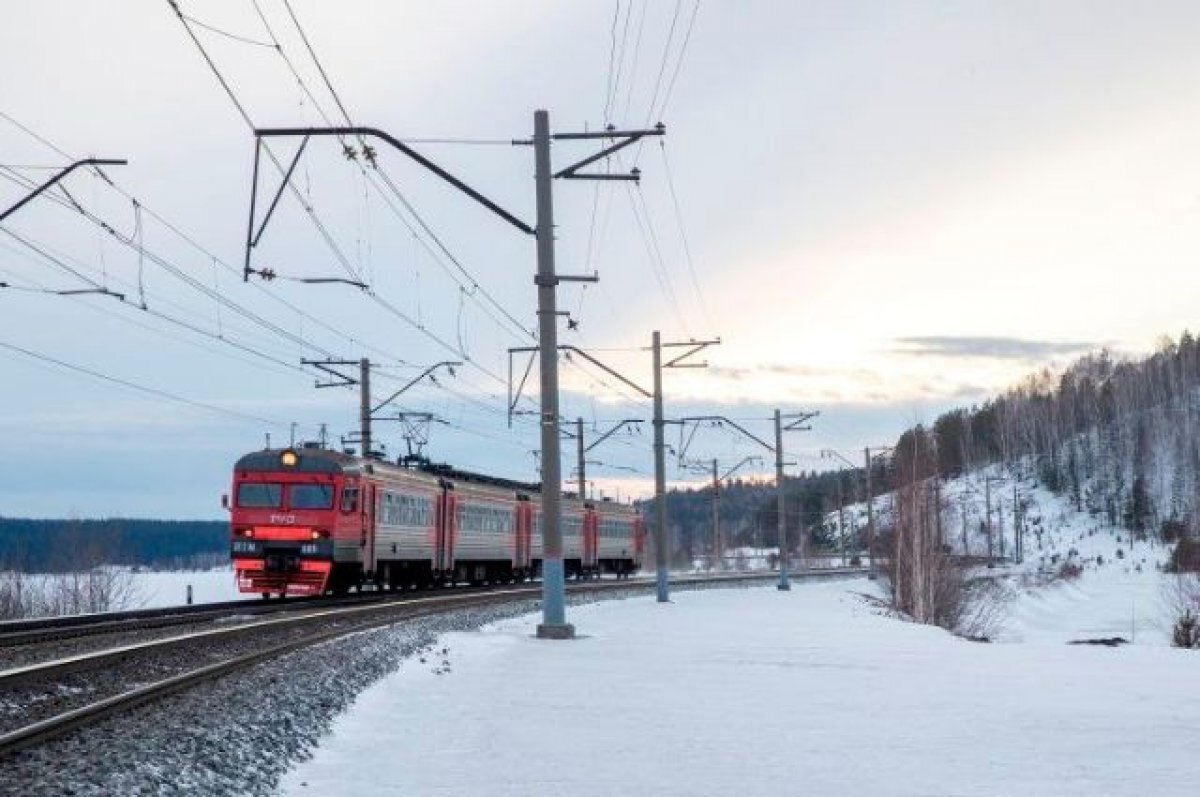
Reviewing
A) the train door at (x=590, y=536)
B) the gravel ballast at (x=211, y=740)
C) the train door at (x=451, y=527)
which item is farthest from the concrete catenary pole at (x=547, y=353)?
the train door at (x=590, y=536)

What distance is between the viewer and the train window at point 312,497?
32062 mm

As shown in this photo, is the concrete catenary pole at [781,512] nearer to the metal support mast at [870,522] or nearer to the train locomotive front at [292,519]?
the metal support mast at [870,522]

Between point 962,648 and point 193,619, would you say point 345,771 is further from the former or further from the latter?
point 193,619

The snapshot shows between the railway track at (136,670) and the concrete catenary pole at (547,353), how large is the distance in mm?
3227

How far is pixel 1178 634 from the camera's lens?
3041 cm

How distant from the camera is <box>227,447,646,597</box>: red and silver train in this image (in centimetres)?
3195

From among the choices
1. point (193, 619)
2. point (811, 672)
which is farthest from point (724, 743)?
point (193, 619)

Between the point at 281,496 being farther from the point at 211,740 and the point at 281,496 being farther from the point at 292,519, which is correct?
the point at 211,740

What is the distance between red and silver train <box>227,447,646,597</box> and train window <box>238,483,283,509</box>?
23mm

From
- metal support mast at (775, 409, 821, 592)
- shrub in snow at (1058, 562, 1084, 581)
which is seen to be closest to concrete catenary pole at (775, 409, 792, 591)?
metal support mast at (775, 409, 821, 592)

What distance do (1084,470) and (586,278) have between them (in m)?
139

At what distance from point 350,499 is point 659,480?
867cm

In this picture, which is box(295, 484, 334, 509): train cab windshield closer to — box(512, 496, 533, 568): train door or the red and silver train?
the red and silver train

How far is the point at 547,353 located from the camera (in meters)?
22.0
